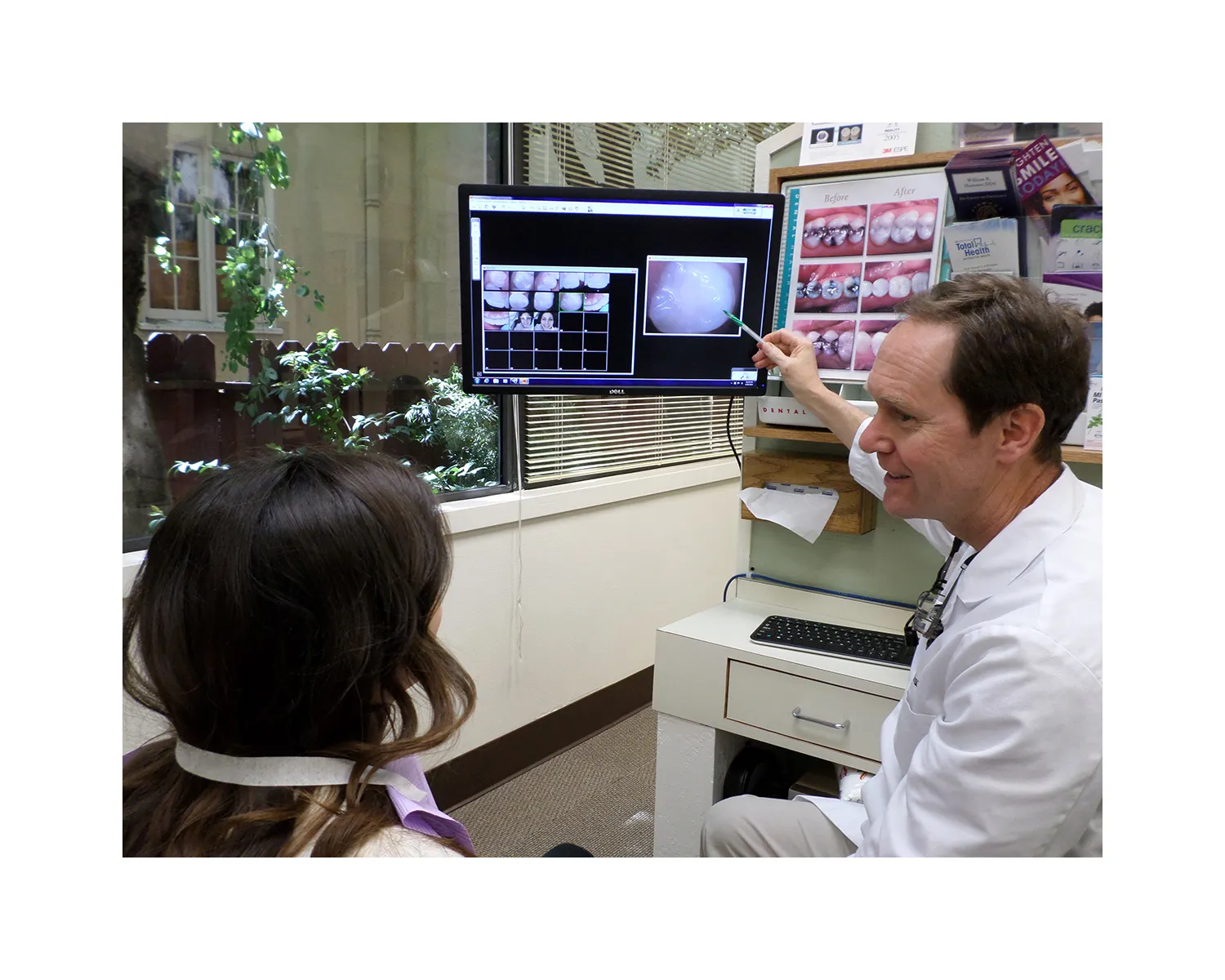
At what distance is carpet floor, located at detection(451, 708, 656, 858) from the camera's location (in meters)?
2.43

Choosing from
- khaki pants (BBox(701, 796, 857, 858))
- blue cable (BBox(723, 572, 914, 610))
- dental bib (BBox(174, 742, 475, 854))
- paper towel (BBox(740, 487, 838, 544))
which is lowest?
khaki pants (BBox(701, 796, 857, 858))

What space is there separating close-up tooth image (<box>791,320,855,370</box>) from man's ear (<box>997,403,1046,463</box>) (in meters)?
0.63

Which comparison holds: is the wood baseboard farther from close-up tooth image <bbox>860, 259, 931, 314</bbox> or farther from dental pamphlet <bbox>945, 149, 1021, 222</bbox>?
dental pamphlet <bbox>945, 149, 1021, 222</bbox>

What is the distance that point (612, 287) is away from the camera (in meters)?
1.64

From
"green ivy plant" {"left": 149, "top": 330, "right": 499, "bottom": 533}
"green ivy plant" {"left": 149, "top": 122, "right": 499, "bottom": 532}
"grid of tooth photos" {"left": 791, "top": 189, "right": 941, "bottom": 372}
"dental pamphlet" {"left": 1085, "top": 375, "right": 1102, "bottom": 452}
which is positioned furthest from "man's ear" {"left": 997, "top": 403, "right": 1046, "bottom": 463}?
"green ivy plant" {"left": 149, "top": 122, "right": 499, "bottom": 532}

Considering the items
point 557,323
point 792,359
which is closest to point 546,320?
point 557,323

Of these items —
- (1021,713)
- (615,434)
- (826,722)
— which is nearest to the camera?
(1021,713)

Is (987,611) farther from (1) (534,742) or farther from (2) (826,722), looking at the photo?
(1) (534,742)

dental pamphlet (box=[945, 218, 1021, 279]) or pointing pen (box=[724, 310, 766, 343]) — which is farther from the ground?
dental pamphlet (box=[945, 218, 1021, 279])

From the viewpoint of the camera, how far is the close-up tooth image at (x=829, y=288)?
6.00ft

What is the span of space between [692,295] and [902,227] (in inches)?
19.2

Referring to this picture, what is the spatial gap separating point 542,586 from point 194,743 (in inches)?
77.6

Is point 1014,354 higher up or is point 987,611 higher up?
point 1014,354
